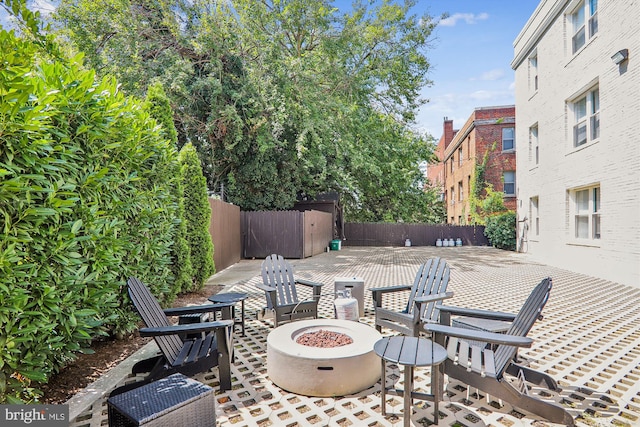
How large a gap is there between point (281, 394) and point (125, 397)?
4.06 ft

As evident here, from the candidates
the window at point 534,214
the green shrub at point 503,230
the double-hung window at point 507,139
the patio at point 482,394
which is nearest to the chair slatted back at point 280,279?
the patio at point 482,394

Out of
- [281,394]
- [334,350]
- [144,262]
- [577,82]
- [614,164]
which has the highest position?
[577,82]

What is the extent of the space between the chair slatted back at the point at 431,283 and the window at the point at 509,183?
1687cm

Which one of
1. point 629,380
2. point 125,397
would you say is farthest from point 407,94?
point 125,397

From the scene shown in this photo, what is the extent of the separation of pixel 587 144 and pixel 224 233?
33.0 ft

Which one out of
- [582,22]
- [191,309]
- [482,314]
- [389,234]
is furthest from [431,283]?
[389,234]

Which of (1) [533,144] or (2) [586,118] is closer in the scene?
(2) [586,118]

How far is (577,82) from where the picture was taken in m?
9.36

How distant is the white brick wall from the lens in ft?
24.1

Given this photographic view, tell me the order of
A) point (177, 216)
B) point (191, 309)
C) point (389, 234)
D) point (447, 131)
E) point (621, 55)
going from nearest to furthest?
1. point (191, 309)
2. point (177, 216)
3. point (621, 55)
4. point (389, 234)
5. point (447, 131)

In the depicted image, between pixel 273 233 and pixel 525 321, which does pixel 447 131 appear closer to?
pixel 273 233

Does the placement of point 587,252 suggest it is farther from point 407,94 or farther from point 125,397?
point 407,94

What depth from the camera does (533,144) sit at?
41.3 feet

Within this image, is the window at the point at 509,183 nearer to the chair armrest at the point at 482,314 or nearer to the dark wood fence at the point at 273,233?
the dark wood fence at the point at 273,233
